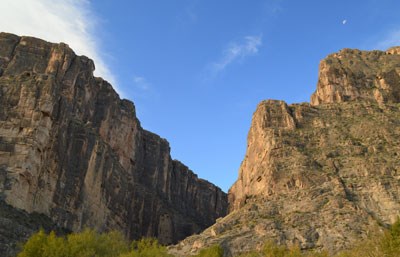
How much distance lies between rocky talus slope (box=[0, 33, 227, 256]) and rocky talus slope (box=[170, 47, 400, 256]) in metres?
25.2

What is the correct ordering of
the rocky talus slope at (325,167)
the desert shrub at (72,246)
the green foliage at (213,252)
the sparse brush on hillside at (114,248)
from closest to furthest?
1. the sparse brush on hillside at (114,248)
2. the desert shrub at (72,246)
3. the green foliage at (213,252)
4. the rocky talus slope at (325,167)

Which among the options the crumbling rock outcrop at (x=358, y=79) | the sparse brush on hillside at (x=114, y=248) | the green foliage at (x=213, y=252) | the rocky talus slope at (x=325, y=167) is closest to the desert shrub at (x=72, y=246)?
the sparse brush on hillside at (x=114, y=248)

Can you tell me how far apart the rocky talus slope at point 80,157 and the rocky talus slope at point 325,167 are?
82.7ft

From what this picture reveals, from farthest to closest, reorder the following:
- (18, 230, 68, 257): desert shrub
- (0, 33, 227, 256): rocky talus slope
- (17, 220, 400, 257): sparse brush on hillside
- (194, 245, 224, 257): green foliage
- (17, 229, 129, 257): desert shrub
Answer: (0, 33, 227, 256): rocky talus slope → (194, 245, 224, 257): green foliage → (17, 229, 129, 257): desert shrub → (18, 230, 68, 257): desert shrub → (17, 220, 400, 257): sparse brush on hillside

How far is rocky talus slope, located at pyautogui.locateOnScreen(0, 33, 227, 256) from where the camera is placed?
3551 inches

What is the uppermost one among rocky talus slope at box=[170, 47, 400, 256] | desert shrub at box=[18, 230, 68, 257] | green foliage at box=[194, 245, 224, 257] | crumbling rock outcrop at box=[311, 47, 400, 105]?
crumbling rock outcrop at box=[311, 47, 400, 105]

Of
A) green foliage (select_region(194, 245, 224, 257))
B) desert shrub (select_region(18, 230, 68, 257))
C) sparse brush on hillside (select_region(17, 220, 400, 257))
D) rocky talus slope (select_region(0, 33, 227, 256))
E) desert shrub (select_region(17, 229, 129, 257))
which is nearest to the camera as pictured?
sparse brush on hillside (select_region(17, 220, 400, 257))

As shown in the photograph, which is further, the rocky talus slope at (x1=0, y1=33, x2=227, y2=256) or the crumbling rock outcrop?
the crumbling rock outcrop

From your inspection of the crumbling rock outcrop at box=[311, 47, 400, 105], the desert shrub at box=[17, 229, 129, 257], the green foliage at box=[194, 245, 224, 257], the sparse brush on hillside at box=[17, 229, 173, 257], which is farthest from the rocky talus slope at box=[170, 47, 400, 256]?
the desert shrub at box=[17, 229, 129, 257]

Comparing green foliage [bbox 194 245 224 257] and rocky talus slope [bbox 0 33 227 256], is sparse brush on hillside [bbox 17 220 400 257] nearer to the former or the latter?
green foliage [bbox 194 245 224 257]

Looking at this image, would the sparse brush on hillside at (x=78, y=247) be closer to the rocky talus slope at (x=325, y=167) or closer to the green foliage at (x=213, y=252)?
the green foliage at (x=213, y=252)

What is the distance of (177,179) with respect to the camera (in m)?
169

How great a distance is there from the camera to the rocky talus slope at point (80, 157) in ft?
296

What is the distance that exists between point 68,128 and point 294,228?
171ft
